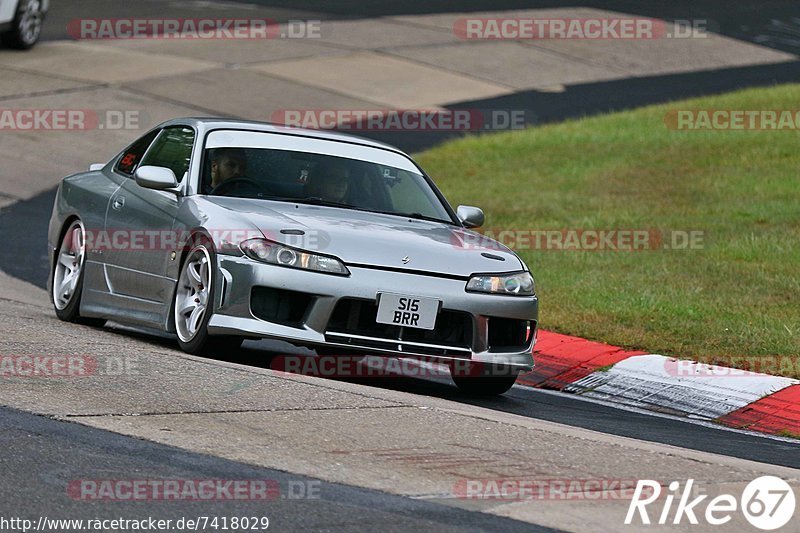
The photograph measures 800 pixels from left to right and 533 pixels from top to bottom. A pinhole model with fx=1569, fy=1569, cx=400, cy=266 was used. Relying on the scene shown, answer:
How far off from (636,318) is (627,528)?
5585 millimetres

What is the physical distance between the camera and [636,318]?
35.8 feet

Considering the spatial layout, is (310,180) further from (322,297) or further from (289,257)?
(322,297)

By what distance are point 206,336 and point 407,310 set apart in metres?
1.08

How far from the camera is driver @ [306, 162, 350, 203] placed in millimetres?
9141

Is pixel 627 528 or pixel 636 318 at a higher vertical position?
pixel 627 528

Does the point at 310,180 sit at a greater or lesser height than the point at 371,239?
greater

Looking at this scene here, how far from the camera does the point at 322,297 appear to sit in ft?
26.3

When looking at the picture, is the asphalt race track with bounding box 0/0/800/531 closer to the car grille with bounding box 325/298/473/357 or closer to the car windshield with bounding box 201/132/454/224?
the car grille with bounding box 325/298/473/357

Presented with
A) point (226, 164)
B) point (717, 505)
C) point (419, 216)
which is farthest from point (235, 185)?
point (717, 505)

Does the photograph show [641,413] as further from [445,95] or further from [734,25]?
[734,25]

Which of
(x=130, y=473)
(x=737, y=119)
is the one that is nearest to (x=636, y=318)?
(x=130, y=473)

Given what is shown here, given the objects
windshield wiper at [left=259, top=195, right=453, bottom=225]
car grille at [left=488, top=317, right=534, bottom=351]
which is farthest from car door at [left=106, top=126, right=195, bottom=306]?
car grille at [left=488, top=317, right=534, bottom=351]

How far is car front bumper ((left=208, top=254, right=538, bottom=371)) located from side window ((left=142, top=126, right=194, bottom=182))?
1373 mm

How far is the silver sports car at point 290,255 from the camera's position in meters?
8.07
